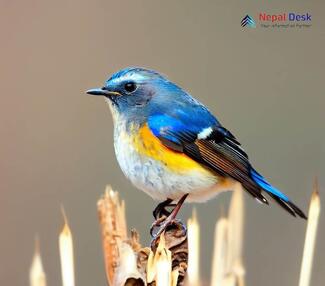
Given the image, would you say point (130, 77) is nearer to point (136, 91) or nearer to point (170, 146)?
point (136, 91)

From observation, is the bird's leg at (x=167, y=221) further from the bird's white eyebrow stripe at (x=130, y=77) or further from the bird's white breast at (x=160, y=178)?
the bird's white eyebrow stripe at (x=130, y=77)

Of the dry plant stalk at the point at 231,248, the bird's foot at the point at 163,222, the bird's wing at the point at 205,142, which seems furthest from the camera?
the bird's wing at the point at 205,142

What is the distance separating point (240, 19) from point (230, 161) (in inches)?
21.8

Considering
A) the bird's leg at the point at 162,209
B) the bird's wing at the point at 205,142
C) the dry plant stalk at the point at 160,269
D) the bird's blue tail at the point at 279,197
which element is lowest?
the dry plant stalk at the point at 160,269

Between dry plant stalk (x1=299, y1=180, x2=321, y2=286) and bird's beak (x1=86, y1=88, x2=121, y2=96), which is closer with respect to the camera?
dry plant stalk (x1=299, y1=180, x2=321, y2=286)

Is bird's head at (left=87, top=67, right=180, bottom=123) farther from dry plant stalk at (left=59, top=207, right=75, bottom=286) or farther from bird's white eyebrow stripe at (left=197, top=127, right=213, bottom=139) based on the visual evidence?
dry plant stalk at (left=59, top=207, right=75, bottom=286)

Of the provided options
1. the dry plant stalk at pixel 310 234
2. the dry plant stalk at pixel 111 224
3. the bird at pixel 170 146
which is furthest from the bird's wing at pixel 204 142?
the dry plant stalk at pixel 310 234

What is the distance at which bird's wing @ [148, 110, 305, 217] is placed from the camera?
1.52m

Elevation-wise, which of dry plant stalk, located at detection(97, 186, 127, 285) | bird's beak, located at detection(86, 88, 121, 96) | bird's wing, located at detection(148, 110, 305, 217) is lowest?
dry plant stalk, located at detection(97, 186, 127, 285)

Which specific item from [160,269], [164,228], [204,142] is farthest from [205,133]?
[160,269]

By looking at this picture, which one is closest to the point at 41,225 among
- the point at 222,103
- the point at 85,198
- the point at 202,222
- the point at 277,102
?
the point at 85,198

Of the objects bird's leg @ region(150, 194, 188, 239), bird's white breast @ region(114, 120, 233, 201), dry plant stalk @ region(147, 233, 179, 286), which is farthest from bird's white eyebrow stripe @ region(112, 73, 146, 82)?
dry plant stalk @ region(147, 233, 179, 286)

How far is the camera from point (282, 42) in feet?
6.57

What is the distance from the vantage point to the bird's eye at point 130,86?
1.54 meters
